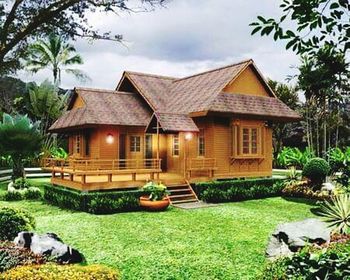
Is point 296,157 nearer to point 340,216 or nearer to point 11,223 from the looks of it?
point 340,216

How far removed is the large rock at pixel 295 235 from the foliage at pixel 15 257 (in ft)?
17.5

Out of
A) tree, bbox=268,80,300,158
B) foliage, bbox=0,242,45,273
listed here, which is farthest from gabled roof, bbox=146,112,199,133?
tree, bbox=268,80,300,158

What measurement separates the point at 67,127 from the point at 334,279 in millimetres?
20878

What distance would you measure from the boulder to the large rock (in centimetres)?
468

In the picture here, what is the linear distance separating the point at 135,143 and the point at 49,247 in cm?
1431

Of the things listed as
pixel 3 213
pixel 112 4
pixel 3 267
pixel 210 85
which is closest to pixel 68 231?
pixel 3 213

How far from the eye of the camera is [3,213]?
1125cm

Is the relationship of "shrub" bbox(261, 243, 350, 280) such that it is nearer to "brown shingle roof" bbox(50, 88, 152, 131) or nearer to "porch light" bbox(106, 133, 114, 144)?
"brown shingle roof" bbox(50, 88, 152, 131)

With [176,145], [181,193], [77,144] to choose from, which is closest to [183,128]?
[176,145]

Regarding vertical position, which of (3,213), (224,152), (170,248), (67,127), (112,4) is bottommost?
(170,248)

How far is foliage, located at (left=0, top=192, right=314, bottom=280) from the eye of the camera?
9500mm

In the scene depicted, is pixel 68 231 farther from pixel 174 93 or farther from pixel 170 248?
pixel 174 93

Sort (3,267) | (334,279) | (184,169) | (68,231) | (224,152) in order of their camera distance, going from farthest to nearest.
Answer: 1. (224,152)
2. (184,169)
3. (68,231)
4. (3,267)
5. (334,279)

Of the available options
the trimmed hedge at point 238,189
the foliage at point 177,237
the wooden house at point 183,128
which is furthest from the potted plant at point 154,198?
the trimmed hedge at point 238,189
